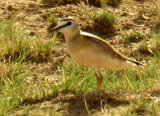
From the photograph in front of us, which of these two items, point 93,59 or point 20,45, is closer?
point 93,59

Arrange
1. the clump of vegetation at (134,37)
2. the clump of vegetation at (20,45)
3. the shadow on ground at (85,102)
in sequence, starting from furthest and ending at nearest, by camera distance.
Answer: the clump of vegetation at (134,37)
the clump of vegetation at (20,45)
the shadow on ground at (85,102)

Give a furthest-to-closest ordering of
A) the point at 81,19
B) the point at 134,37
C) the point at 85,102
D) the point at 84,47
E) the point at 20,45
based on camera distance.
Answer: the point at 81,19
the point at 134,37
the point at 20,45
the point at 84,47
the point at 85,102

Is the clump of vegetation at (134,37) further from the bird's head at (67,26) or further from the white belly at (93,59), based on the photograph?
the bird's head at (67,26)

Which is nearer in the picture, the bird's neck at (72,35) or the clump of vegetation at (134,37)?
the bird's neck at (72,35)

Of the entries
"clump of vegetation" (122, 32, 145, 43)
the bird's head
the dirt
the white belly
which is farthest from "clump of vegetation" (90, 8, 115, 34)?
the bird's head

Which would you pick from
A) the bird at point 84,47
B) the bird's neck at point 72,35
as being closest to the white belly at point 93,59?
the bird at point 84,47

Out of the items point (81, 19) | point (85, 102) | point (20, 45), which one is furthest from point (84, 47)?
point (81, 19)

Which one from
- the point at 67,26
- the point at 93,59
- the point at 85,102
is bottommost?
the point at 85,102

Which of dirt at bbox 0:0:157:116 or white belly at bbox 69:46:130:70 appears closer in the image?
white belly at bbox 69:46:130:70

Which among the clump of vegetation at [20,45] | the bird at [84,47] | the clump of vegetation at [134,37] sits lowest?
the clump of vegetation at [134,37]

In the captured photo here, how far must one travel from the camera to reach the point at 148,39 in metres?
7.70

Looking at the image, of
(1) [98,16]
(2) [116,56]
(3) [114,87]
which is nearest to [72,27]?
(2) [116,56]

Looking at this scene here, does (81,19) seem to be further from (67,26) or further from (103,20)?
(67,26)

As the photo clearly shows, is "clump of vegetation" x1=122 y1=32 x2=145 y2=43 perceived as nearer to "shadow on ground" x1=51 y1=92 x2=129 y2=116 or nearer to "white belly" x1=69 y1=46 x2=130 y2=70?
"white belly" x1=69 y1=46 x2=130 y2=70
